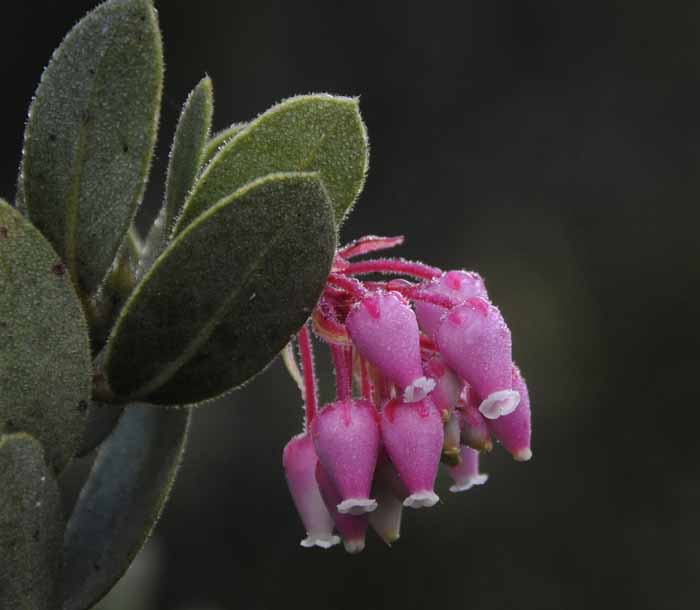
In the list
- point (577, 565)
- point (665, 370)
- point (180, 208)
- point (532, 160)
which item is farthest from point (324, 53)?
point (180, 208)

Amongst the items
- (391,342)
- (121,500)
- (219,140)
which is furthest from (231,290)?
(121,500)

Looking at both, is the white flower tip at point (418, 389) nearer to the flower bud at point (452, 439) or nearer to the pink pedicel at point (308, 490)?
the flower bud at point (452, 439)

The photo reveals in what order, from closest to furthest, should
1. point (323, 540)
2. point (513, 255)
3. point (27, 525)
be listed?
point (27, 525) < point (323, 540) < point (513, 255)

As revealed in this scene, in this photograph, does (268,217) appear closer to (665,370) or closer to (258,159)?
(258,159)

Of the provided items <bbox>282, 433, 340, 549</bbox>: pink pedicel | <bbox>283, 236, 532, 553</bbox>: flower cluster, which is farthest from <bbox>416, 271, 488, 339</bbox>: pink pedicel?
<bbox>282, 433, 340, 549</bbox>: pink pedicel

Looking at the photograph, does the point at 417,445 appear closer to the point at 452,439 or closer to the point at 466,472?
the point at 452,439

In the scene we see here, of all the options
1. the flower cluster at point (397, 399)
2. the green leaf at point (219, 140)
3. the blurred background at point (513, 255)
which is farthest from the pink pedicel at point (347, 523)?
the blurred background at point (513, 255)

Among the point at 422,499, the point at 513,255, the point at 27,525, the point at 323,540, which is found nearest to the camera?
the point at 27,525
